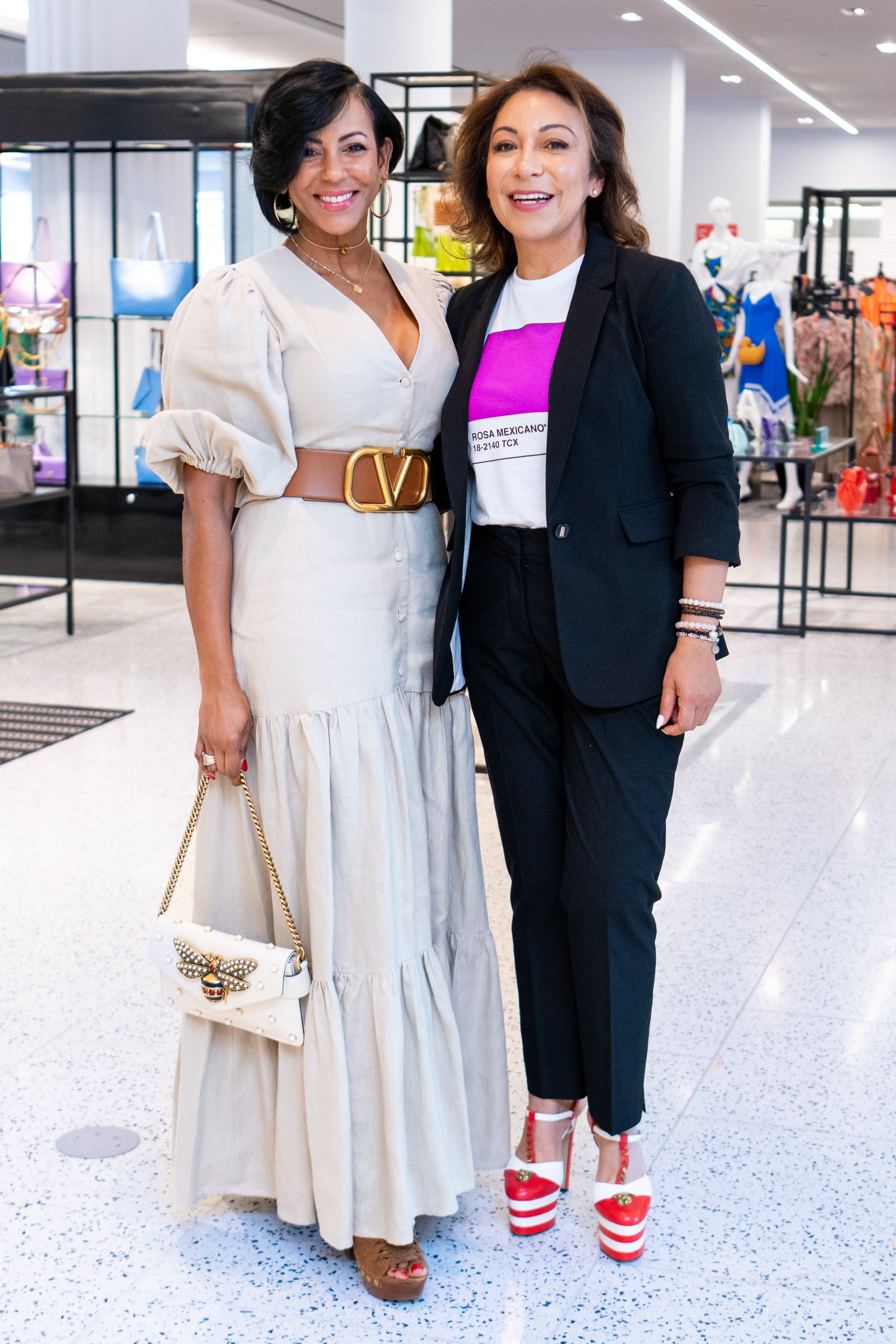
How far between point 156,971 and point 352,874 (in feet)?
4.07

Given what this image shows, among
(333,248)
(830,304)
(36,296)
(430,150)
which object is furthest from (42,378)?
(830,304)

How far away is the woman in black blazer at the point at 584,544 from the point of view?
6.17 feet

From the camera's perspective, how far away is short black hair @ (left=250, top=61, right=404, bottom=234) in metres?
1.82

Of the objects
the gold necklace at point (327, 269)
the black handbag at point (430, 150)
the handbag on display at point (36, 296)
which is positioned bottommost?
the gold necklace at point (327, 269)

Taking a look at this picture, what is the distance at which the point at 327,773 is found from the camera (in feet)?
6.38

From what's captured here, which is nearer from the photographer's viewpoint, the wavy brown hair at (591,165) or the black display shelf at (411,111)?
the wavy brown hair at (591,165)

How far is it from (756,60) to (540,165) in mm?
13902

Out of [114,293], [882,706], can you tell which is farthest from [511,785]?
[114,293]

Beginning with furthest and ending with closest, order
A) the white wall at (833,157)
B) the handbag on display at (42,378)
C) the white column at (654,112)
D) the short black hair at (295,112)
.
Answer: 1. the white wall at (833,157)
2. the white column at (654,112)
3. the handbag on display at (42,378)
4. the short black hair at (295,112)

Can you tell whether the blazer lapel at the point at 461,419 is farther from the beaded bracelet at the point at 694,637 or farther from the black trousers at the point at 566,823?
the beaded bracelet at the point at 694,637

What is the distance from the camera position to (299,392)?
1894mm

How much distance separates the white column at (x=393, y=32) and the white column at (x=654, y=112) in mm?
6023

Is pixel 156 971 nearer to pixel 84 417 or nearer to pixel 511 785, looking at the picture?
pixel 511 785

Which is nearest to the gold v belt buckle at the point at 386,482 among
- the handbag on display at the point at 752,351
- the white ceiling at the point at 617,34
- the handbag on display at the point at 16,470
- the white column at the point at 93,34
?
the handbag on display at the point at 16,470
